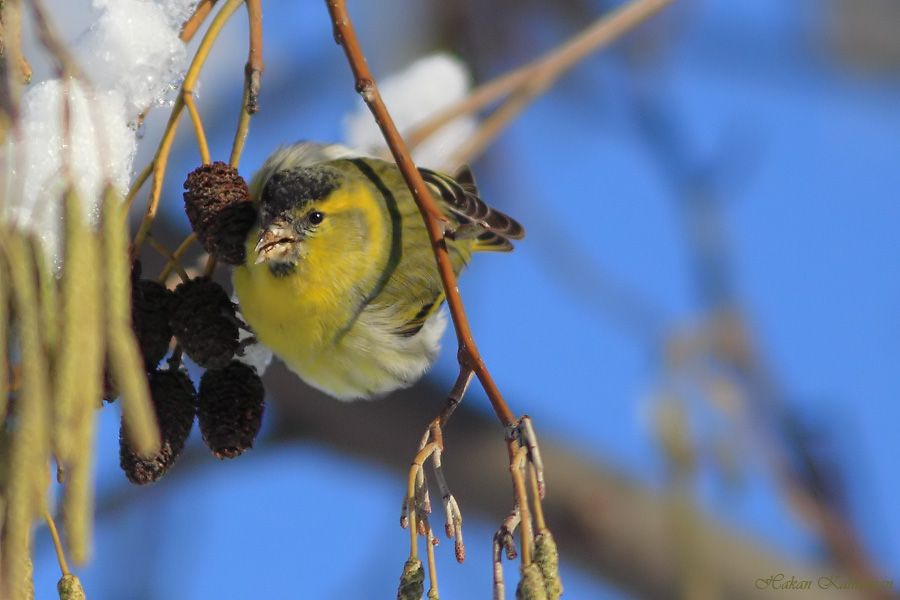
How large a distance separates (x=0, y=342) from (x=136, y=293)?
394 millimetres

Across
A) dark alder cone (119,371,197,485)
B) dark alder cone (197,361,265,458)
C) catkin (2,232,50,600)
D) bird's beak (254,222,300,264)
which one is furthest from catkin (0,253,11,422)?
bird's beak (254,222,300,264)

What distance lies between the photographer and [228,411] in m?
1.10

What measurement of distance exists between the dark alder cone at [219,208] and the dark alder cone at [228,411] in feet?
0.42

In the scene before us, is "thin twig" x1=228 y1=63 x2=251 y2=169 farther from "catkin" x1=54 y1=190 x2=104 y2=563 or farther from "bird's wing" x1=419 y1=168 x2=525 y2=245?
"bird's wing" x1=419 y1=168 x2=525 y2=245

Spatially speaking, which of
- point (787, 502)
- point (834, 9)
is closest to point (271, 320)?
point (787, 502)

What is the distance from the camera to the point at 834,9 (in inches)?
95.3

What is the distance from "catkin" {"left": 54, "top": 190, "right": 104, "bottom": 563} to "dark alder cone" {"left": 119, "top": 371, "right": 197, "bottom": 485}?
1.13 ft

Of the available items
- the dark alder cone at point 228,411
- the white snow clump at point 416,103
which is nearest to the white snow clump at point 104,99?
the dark alder cone at point 228,411

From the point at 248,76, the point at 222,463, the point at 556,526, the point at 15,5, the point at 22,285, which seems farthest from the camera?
the point at 222,463

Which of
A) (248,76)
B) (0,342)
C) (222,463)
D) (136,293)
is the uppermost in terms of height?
(222,463)

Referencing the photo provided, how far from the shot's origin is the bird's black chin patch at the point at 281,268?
5.03 ft

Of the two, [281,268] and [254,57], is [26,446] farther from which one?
[281,268]

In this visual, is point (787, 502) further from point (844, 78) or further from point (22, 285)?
point (844, 78)

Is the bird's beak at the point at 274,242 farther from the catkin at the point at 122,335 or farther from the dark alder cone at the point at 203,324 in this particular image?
the catkin at the point at 122,335
